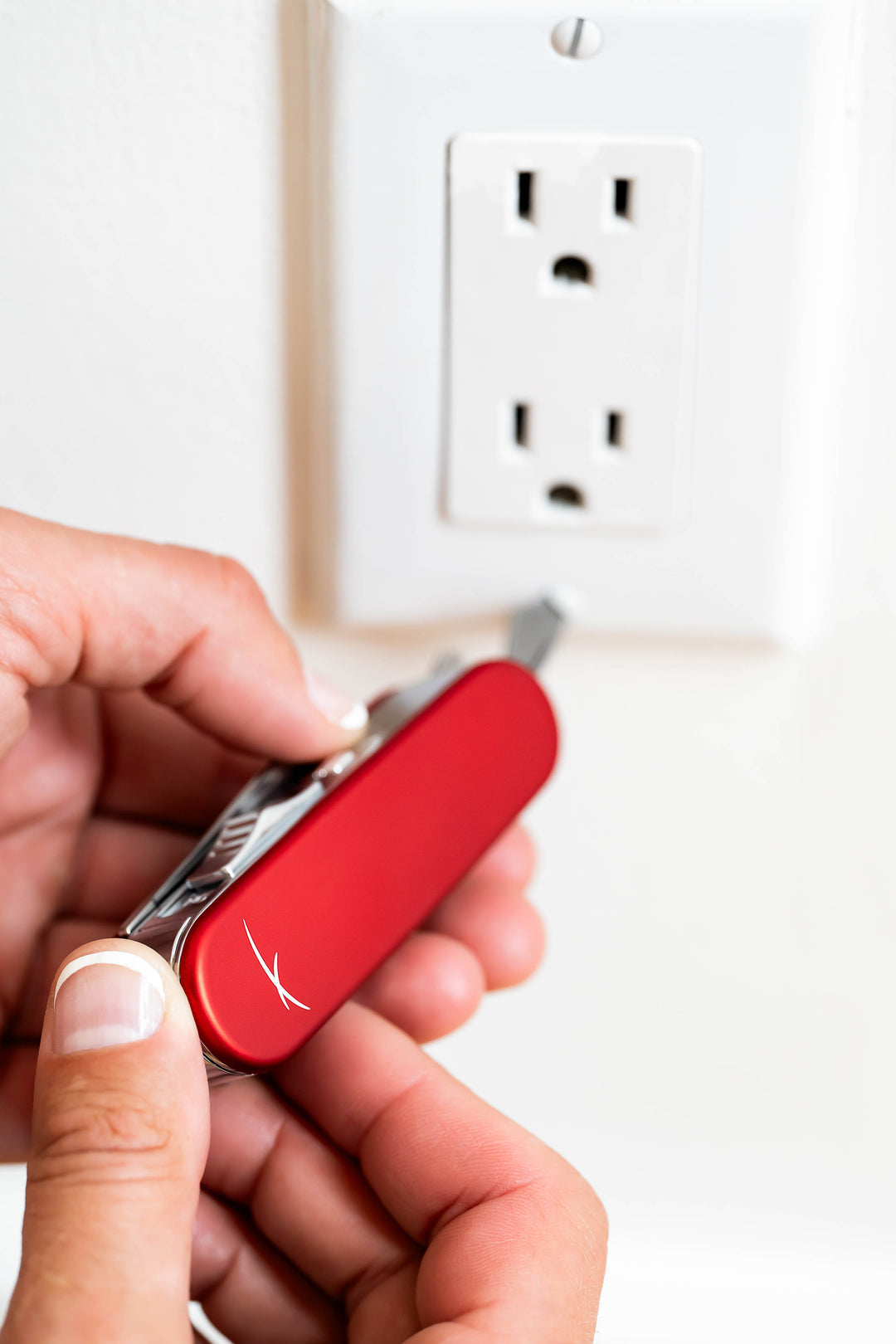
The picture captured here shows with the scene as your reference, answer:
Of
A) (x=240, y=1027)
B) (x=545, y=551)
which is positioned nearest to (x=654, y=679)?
(x=545, y=551)

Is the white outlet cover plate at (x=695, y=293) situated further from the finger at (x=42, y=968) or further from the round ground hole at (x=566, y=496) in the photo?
the finger at (x=42, y=968)

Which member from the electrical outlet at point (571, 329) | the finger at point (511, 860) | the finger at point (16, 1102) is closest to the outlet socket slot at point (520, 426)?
the electrical outlet at point (571, 329)

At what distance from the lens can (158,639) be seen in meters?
0.34

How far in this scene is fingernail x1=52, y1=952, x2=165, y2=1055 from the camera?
244 mm

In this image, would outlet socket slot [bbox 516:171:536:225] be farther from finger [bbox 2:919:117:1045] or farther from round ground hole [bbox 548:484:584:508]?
finger [bbox 2:919:117:1045]

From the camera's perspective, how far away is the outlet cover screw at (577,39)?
0.96 ft

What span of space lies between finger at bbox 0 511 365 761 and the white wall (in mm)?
43

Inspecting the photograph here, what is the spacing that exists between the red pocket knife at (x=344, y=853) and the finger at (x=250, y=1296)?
0.40ft

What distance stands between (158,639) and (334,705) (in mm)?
56

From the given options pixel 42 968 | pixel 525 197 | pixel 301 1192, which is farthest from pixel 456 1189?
pixel 525 197

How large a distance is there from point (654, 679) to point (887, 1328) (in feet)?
0.82

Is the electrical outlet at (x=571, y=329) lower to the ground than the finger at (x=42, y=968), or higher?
higher

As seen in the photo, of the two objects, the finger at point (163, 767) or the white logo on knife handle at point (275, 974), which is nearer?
the white logo on knife handle at point (275, 974)

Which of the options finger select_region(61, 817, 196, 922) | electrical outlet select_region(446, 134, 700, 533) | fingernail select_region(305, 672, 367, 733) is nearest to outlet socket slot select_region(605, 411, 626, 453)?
electrical outlet select_region(446, 134, 700, 533)
